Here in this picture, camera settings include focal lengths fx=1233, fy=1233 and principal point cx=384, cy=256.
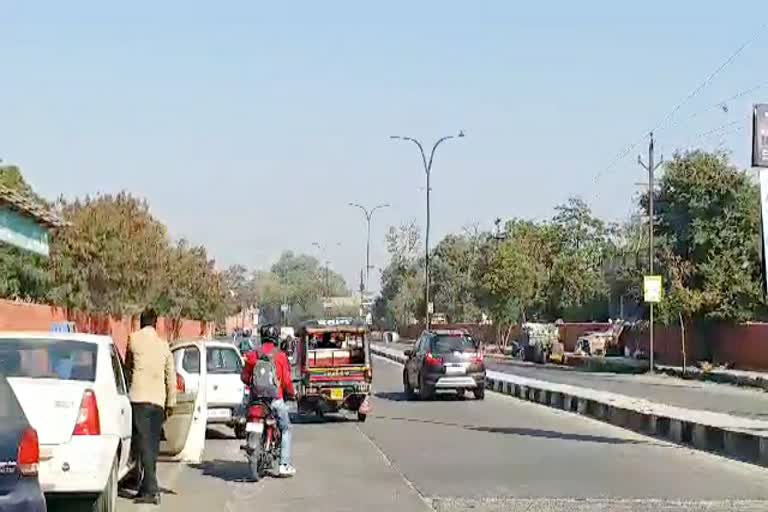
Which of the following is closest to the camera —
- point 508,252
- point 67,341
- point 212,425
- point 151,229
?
point 67,341

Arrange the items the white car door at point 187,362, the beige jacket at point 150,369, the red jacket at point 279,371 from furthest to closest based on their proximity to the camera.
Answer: the white car door at point 187,362, the red jacket at point 279,371, the beige jacket at point 150,369

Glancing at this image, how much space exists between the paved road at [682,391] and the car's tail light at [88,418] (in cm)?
1780

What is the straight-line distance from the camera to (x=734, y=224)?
169 ft

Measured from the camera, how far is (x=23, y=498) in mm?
7363

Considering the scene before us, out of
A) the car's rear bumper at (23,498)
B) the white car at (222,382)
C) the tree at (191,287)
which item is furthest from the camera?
the tree at (191,287)

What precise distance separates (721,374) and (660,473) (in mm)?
29142

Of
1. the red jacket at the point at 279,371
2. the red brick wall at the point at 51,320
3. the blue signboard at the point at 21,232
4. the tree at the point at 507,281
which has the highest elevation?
the tree at the point at 507,281

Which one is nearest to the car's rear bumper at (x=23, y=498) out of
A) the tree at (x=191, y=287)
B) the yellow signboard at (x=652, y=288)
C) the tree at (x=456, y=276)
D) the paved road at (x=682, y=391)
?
the paved road at (x=682, y=391)

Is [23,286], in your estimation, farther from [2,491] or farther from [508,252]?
[508,252]

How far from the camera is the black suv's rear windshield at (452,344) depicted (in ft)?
102

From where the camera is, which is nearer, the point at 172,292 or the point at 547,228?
the point at 172,292

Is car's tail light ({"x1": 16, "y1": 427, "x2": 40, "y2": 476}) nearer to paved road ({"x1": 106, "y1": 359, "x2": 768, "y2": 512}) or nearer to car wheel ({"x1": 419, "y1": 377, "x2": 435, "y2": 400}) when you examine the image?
paved road ({"x1": 106, "y1": 359, "x2": 768, "y2": 512})

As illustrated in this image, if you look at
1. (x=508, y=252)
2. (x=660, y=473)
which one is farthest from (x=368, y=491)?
(x=508, y=252)

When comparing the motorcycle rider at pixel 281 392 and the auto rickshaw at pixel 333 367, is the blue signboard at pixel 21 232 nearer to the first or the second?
the auto rickshaw at pixel 333 367
